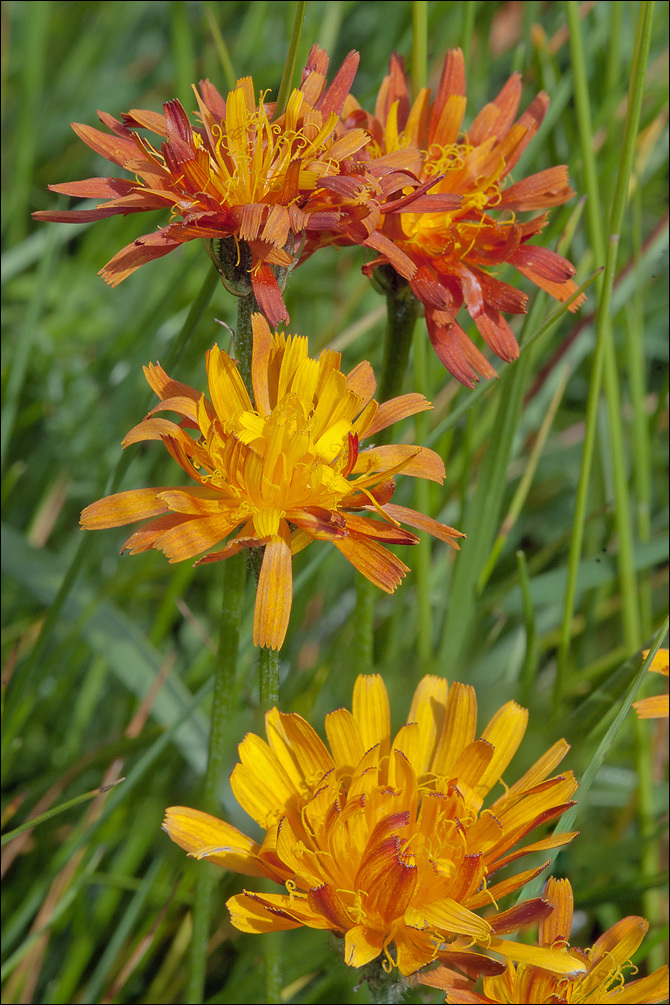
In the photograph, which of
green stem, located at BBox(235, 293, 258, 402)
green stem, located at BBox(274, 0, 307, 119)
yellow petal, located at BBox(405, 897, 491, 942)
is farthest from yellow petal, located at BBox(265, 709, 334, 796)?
green stem, located at BBox(274, 0, 307, 119)

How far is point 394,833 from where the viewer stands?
596mm

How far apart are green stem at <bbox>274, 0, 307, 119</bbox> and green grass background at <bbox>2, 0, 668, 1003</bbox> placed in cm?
25

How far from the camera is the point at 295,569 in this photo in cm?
104

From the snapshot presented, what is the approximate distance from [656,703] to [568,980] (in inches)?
9.1

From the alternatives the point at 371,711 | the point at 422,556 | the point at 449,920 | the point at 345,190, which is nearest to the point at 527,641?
the point at 422,556

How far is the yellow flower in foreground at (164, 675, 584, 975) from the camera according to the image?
546 millimetres

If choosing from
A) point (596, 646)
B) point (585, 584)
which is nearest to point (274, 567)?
point (585, 584)

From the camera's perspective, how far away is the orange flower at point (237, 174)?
1.89 feet

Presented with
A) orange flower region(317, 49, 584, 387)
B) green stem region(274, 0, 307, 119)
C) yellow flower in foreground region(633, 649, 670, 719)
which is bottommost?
yellow flower in foreground region(633, 649, 670, 719)

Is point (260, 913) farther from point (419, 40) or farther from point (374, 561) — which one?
point (419, 40)

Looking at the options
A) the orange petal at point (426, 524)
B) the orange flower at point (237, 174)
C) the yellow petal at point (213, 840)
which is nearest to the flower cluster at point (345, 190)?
the orange flower at point (237, 174)

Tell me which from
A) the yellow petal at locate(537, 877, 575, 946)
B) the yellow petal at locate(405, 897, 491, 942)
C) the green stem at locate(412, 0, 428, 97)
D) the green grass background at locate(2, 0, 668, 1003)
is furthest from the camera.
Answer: the green grass background at locate(2, 0, 668, 1003)

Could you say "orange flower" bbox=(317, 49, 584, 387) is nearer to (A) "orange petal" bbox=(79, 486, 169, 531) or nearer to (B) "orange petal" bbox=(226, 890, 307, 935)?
(A) "orange petal" bbox=(79, 486, 169, 531)

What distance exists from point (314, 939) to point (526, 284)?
856 millimetres
